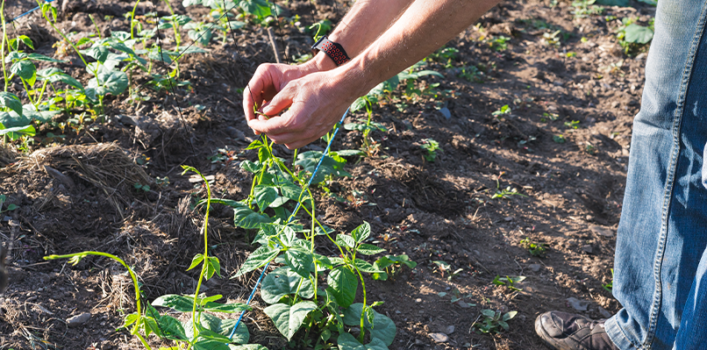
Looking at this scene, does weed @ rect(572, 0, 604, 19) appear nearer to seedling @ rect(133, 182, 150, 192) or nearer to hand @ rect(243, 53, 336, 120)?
hand @ rect(243, 53, 336, 120)

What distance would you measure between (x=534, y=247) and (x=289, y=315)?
4.13ft

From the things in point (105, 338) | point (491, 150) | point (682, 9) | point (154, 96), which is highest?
point (682, 9)

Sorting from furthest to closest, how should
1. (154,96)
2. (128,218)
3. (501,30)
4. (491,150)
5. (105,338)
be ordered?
(501,30) < (491,150) < (154,96) < (128,218) < (105,338)

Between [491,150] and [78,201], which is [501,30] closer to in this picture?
[491,150]

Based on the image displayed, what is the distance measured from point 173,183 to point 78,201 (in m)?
0.39

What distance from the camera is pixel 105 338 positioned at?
62.1 inches

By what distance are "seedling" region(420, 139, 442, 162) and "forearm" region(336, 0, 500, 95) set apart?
4.52 feet

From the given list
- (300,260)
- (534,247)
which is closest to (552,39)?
(534,247)

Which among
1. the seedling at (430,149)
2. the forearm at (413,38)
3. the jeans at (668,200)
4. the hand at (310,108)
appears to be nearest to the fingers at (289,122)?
the hand at (310,108)

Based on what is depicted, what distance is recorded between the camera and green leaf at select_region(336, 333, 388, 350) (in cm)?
148

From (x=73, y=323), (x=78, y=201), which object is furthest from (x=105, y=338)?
(x=78, y=201)

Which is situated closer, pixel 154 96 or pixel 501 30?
pixel 154 96

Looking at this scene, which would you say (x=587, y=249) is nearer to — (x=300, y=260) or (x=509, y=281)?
(x=509, y=281)

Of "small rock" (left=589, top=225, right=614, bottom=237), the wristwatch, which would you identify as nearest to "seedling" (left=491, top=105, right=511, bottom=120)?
"small rock" (left=589, top=225, right=614, bottom=237)
